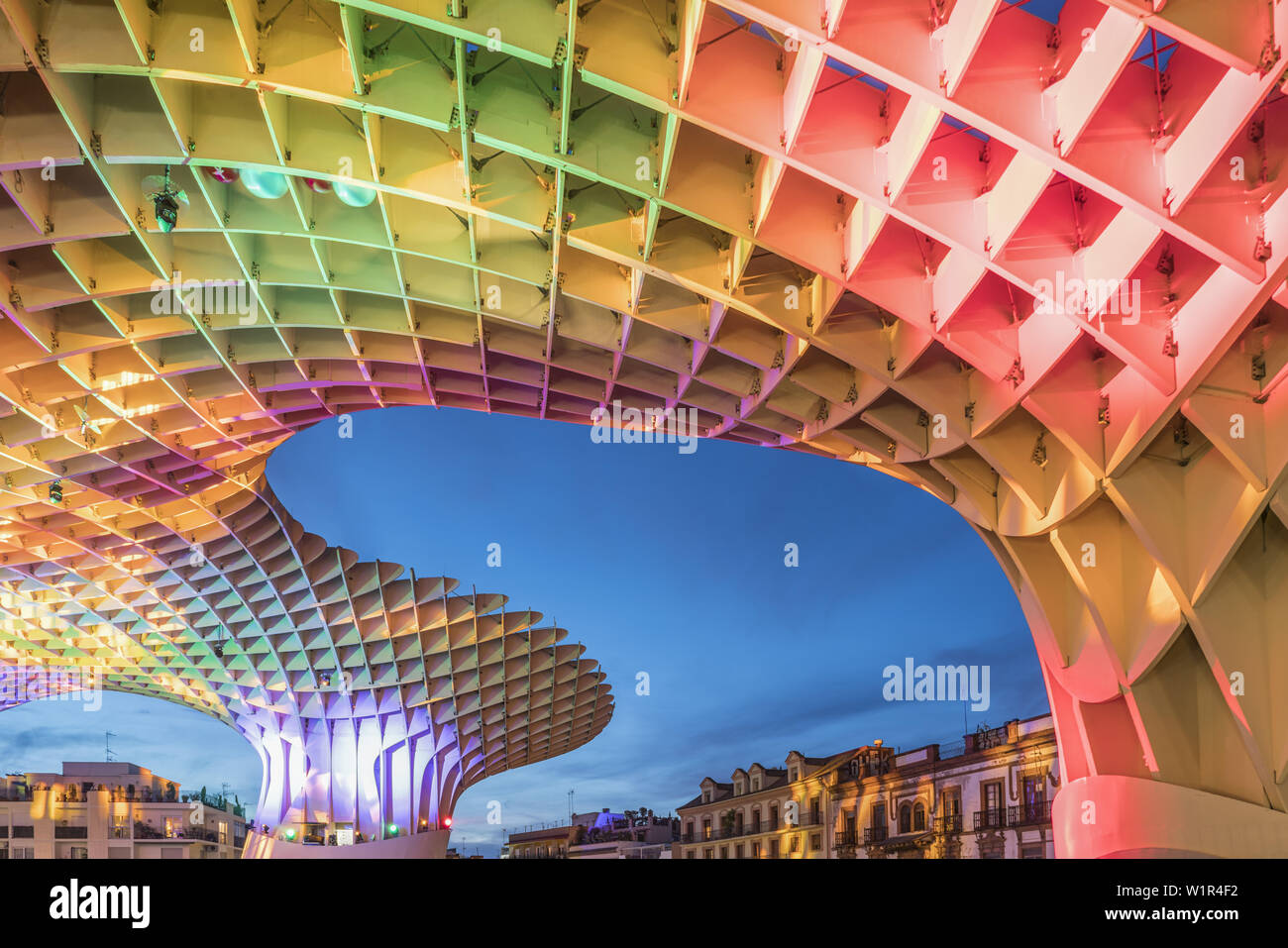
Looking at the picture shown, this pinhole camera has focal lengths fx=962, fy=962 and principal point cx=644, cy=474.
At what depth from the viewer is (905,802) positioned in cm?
6981

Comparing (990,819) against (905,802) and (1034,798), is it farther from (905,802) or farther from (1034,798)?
(905,802)

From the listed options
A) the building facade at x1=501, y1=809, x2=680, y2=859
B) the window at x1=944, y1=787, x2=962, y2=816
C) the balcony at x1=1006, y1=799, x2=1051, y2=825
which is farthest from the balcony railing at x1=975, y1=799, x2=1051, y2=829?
the building facade at x1=501, y1=809, x2=680, y2=859

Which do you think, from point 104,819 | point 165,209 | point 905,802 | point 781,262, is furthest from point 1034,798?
point 104,819

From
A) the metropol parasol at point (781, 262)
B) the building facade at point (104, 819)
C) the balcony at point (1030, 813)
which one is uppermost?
the metropol parasol at point (781, 262)

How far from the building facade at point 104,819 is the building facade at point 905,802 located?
5522 cm

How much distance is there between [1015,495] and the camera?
23.3m

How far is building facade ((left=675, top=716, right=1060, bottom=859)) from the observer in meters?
57.4

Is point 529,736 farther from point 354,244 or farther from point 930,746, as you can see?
point 354,244

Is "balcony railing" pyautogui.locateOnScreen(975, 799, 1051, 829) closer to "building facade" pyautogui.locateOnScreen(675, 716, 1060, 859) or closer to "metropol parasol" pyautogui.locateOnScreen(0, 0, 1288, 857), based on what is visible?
"building facade" pyautogui.locateOnScreen(675, 716, 1060, 859)

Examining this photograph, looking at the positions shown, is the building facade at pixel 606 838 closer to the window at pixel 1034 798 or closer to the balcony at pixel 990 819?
the balcony at pixel 990 819

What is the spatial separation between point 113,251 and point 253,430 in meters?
10.2

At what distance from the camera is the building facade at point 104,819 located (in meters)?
99.2

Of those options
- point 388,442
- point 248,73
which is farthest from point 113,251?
point 388,442

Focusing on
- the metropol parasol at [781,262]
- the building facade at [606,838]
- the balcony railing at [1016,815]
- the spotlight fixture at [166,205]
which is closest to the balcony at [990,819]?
the balcony railing at [1016,815]
